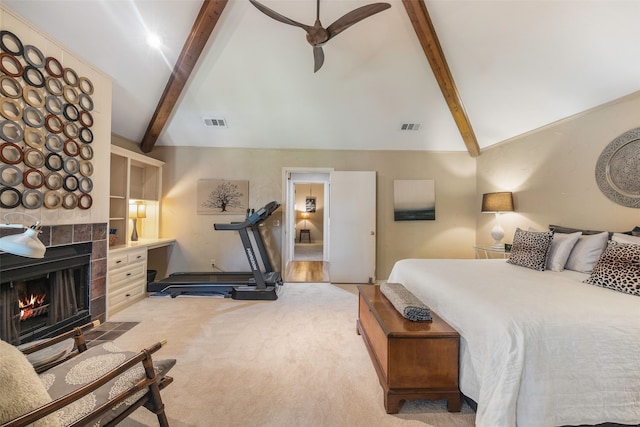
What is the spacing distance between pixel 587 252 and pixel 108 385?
12.3 feet

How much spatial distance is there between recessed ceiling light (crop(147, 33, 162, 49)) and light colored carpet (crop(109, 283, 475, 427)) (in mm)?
3240

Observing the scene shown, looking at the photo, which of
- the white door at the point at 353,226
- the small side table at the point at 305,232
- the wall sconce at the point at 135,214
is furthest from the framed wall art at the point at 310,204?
the wall sconce at the point at 135,214

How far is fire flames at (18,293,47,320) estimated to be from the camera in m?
2.24

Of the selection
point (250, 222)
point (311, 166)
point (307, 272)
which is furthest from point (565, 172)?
point (307, 272)

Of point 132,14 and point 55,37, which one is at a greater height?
point 132,14

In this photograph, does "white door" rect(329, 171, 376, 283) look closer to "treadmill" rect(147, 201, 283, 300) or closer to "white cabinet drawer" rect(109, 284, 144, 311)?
"treadmill" rect(147, 201, 283, 300)

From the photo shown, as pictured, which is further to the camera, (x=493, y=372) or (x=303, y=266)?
(x=303, y=266)

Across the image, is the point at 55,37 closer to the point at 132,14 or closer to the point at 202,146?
the point at 132,14

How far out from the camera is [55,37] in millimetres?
2332

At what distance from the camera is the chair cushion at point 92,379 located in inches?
44.0

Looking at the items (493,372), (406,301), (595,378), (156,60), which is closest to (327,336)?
(406,301)

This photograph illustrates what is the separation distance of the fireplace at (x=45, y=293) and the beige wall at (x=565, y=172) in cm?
557

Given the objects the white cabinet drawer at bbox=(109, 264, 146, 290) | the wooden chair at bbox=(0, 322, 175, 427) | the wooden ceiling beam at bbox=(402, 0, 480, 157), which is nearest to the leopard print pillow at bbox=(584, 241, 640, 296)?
the wooden ceiling beam at bbox=(402, 0, 480, 157)

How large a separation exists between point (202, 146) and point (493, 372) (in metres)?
4.90
